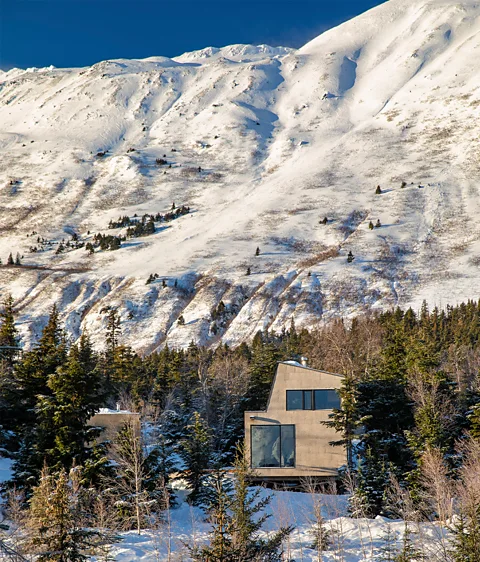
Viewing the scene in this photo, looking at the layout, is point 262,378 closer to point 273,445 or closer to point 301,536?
point 273,445

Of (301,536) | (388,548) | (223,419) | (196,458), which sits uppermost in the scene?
(223,419)

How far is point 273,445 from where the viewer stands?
48594 mm

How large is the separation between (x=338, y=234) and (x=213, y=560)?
6887 inches

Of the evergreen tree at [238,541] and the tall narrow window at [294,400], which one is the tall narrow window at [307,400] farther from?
the evergreen tree at [238,541]

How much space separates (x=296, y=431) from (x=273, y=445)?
6.09 ft

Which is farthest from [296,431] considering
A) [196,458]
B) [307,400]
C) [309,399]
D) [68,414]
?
[68,414]

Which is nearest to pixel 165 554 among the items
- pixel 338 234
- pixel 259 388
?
pixel 259 388

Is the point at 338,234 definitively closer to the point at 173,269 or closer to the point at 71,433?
the point at 173,269

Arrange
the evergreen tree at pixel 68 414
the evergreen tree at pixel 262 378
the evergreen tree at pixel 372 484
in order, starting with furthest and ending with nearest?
the evergreen tree at pixel 262 378 → the evergreen tree at pixel 372 484 → the evergreen tree at pixel 68 414

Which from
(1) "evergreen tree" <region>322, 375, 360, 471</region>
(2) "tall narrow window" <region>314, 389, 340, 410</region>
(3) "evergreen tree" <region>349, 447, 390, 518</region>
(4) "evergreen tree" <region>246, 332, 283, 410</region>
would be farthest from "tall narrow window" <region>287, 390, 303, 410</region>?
(4) "evergreen tree" <region>246, 332, 283, 410</region>

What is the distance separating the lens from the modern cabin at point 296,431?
48.0 metres

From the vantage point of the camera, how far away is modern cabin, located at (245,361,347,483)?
157ft

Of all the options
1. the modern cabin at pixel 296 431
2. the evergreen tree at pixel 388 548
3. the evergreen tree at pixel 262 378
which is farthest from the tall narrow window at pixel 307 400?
the evergreen tree at pixel 262 378

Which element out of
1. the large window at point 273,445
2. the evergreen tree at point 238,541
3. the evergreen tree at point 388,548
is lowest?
the evergreen tree at point 388,548
